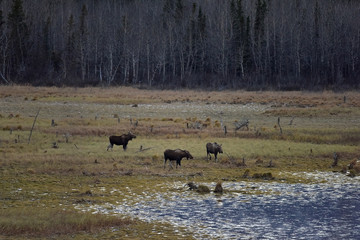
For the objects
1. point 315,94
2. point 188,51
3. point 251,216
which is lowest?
point 251,216

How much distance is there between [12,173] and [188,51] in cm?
7336

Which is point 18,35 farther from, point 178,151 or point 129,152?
point 178,151

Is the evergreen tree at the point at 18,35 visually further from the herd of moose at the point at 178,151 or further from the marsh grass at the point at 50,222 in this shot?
the marsh grass at the point at 50,222

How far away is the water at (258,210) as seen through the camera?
15.7 meters

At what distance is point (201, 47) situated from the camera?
89.5m

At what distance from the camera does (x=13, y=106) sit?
48562mm

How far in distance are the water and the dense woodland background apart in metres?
52.9

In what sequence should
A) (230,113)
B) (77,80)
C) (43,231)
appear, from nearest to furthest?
(43,231) → (230,113) → (77,80)

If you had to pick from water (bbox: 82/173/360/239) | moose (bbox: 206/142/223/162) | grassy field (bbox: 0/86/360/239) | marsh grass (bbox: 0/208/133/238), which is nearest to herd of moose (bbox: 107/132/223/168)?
moose (bbox: 206/142/223/162)

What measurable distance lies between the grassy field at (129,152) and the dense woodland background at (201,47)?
94.1 ft

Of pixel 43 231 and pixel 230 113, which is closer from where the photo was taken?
pixel 43 231

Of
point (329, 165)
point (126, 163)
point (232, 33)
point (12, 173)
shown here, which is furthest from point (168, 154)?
point (232, 33)

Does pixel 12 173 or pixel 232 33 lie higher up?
pixel 232 33

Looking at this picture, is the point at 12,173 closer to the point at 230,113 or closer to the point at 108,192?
the point at 108,192
